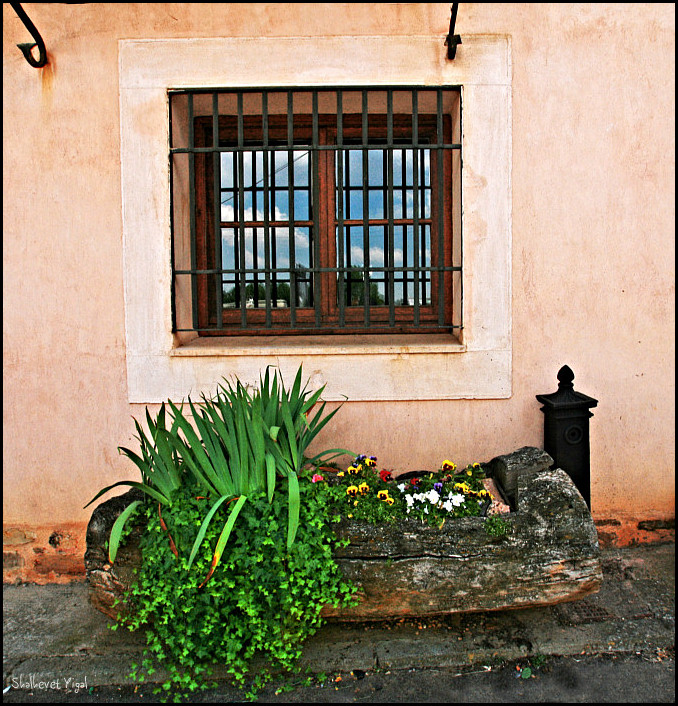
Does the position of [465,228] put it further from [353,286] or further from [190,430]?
[190,430]

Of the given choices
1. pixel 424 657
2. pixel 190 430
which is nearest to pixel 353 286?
pixel 190 430

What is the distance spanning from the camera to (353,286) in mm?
3979

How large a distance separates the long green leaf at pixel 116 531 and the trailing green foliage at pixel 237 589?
103mm

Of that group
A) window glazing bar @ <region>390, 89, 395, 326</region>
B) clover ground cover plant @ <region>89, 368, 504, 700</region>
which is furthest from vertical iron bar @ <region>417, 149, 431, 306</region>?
clover ground cover plant @ <region>89, 368, 504, 700</region>

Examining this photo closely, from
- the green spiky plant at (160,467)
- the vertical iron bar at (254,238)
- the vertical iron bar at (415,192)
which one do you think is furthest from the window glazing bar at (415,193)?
the green spiky plant at (160,467)

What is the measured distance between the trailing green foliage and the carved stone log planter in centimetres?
11

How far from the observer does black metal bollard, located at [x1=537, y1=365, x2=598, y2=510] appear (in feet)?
10.4

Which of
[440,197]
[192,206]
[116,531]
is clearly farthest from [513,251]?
[116,531]

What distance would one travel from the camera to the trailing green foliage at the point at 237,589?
2318 mm

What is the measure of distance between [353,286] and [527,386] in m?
1.38

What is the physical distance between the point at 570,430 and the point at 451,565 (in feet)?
3.95

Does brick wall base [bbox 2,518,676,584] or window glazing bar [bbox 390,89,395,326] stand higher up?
Answer: window glazing bar [bbox 390,89,395,326]

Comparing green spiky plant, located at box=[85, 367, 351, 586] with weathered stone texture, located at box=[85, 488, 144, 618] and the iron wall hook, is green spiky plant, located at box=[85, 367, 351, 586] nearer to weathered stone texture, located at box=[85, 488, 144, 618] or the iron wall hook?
weathered stone texture, located at box=[85, 488, 144, 618]

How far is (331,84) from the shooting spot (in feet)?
10.6
